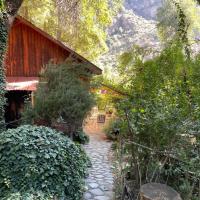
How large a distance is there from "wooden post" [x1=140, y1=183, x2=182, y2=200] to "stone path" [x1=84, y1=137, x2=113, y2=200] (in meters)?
1.34

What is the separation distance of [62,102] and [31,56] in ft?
15.0

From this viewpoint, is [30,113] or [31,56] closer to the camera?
[30,113]

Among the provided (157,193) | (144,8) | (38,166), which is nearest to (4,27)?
(38,166)

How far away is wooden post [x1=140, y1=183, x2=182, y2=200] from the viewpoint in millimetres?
4930

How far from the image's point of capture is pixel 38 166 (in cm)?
541

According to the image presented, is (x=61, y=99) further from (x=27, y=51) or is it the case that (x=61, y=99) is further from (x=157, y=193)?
(x=157, y=193)

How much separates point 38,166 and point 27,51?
9.12 metres

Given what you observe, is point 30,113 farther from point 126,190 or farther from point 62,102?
point 126,190

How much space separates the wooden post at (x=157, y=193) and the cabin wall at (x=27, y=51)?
30.5 feet

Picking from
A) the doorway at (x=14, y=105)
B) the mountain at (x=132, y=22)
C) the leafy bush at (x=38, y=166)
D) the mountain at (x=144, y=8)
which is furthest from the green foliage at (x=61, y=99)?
the mountain at (x=144, y=8)

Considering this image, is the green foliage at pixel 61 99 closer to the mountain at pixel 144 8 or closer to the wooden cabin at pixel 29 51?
the wooden cabin at pixel 29 51

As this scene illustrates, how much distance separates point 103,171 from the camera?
8258 millimetres

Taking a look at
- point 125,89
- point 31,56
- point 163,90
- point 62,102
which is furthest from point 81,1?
point 163,90

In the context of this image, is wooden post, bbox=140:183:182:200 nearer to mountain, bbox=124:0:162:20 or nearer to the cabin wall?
the cabin wall
